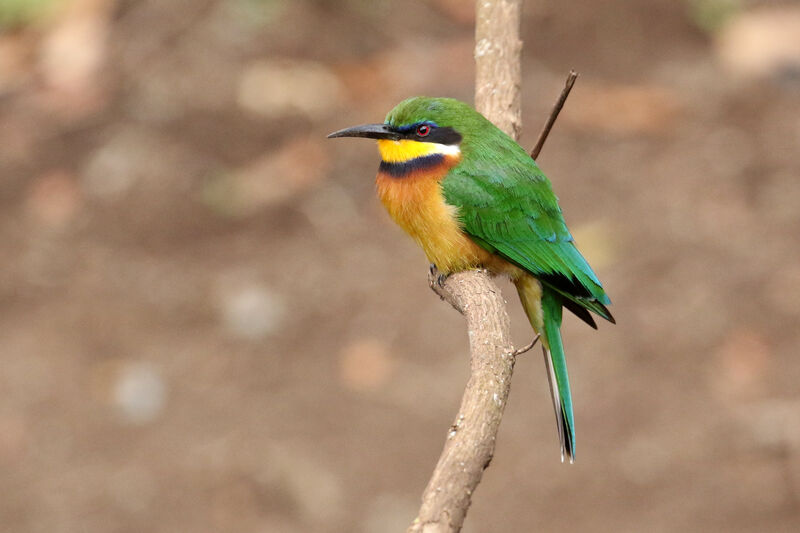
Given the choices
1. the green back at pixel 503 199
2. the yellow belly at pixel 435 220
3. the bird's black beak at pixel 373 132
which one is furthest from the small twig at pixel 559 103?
the bird's black beak at pixel 373 132

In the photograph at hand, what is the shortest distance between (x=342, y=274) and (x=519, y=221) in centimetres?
380

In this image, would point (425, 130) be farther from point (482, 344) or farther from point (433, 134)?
point (482, 344)

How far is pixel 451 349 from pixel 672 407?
4.62 feet

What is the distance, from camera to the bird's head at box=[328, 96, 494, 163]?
3691mm

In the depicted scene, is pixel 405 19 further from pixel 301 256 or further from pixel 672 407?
pixel 672 407

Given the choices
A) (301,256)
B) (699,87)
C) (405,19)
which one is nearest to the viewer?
(301,256)

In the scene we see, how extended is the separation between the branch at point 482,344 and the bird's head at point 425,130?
181 millimetres

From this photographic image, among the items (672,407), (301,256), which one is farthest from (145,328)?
(672,407)

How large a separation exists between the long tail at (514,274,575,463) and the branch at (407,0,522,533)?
1.14ft

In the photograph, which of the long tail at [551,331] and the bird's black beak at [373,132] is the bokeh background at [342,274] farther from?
the bird's black beak at [373,132]

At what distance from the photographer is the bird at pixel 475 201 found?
370 cm

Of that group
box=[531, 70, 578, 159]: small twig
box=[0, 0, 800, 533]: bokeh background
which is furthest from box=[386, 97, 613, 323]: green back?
box=[0, 0, 800, 533]: bokeh background

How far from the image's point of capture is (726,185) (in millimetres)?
7734

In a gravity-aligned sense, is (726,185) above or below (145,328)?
above
